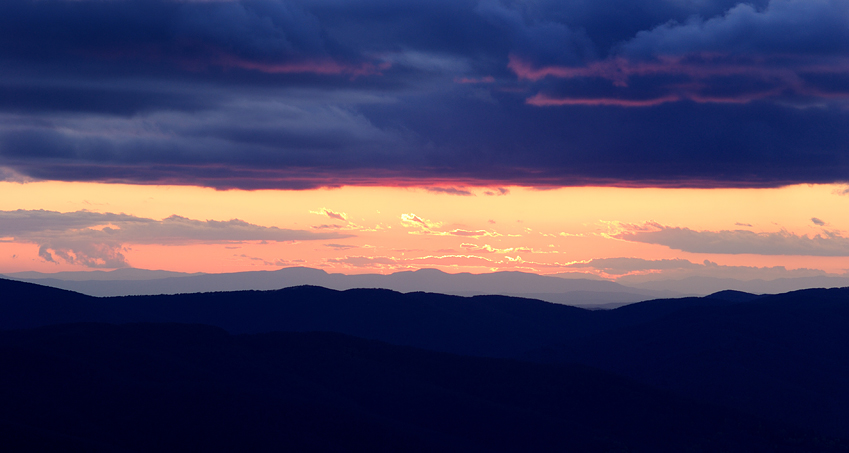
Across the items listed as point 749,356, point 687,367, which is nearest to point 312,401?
point 687,367

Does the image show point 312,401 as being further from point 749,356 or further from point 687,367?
point 749,356

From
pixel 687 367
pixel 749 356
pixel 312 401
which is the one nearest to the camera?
pixel 312 401

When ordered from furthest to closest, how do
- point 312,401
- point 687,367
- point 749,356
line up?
point 749,356 → point 687,367 → point 312,401

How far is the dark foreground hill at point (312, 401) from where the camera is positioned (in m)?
77.7

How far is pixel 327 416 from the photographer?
8719cm

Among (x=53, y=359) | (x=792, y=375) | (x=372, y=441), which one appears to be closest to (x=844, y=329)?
(x=792, y=375)

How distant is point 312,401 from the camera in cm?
9238

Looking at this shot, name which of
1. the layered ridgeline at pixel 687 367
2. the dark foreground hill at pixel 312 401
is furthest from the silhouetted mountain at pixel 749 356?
the dark foreground hill at pixel 312 401

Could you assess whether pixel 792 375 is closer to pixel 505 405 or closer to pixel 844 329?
pixel 844 329

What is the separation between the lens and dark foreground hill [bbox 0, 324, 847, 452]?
77688mm

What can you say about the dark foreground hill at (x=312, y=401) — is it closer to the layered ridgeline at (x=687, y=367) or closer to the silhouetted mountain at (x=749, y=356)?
the layered ridgeline at (x=687, y=367)

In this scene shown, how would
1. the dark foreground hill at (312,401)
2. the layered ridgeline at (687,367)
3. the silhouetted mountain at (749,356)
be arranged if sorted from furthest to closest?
the silhouetted mountain at (749,356) < the layered ridgeline at (687,367) < the dark foreground hill at (312,401)

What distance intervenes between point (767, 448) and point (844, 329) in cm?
8379


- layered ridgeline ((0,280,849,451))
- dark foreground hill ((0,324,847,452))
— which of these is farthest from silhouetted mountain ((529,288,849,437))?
dark foreground hill ((0,324,847,452))
